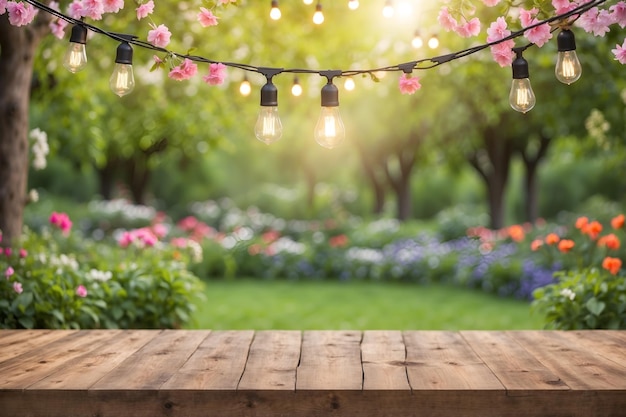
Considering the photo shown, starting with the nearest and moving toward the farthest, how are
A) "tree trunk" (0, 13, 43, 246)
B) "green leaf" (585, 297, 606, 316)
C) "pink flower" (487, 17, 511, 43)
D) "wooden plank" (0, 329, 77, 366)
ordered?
Result: 1. "wooden plank" (0, 329, 77, 366)
2. "pink flower" (487, 17, 511, 43)
3. "green leaf" (585, 297, 606, 316)
4. "tree trunk" (0, 13, 43, 246)

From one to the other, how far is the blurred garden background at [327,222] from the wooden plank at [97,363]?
4.23 feet

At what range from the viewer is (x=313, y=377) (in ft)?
11.7

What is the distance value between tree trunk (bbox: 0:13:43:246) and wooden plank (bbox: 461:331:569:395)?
178 inches

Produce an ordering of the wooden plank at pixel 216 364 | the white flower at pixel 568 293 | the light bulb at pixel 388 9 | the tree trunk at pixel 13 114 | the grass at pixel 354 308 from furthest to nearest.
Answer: the grass at pixel 354 308, the tree trunk at pixel 13 114, the light bulb at pixel 388 9, the white flower at pixel 568 293, the wooden plank at pixel 216 364

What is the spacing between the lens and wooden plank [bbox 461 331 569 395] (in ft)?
11.2

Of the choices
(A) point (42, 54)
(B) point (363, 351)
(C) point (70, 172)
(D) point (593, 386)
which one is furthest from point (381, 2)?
(C) point (70, 172)

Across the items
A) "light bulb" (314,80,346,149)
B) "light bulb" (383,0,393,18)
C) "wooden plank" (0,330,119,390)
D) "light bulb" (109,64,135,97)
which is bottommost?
"wooden plank" (0,330,119,390)

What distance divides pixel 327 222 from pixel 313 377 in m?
12.4

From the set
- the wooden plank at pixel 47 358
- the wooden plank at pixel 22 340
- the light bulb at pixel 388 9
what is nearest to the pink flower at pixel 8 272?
the wooden plank at pixel 22 340

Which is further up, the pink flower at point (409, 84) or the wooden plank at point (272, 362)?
the pink flower at point (409, 84)

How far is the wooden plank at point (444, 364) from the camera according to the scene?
3.42 m

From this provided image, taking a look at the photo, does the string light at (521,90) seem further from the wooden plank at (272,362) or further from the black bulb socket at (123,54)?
the black bulb socket at (123,54)

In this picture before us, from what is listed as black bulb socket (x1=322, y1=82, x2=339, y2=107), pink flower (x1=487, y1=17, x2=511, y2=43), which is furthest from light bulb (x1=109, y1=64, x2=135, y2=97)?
pink flower (x1=487, y1=17, x2=511, y2=43)

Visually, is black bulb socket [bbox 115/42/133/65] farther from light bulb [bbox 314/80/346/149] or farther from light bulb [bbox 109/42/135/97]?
light bulb [bbox 314/80/346/149]
